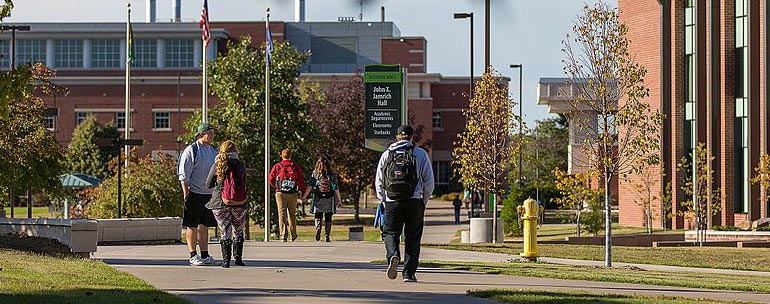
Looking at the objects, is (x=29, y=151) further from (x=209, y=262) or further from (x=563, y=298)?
(x=563, y=298)

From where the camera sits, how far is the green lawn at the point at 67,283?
34.1ft

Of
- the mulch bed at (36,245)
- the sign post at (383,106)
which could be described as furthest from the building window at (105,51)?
the sign post at (383,106)

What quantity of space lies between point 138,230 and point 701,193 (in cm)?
2138

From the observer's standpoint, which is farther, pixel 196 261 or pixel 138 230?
pixel 138 230

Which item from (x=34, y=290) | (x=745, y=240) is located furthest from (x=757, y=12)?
(x=34, y=290)

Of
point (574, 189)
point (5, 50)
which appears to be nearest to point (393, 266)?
point (574, 189)

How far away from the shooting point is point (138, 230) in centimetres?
2269

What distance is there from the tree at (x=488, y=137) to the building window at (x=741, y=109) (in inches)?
408

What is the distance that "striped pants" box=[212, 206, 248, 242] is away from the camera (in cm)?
1523

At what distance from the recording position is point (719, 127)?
4528 cm

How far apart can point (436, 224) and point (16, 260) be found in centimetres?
4606

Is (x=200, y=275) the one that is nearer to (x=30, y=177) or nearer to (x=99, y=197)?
(x=30, y=177)

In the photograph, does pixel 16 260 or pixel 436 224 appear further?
pixel 436 224

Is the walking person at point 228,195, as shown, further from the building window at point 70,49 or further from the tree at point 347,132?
the tree at point 347,132
